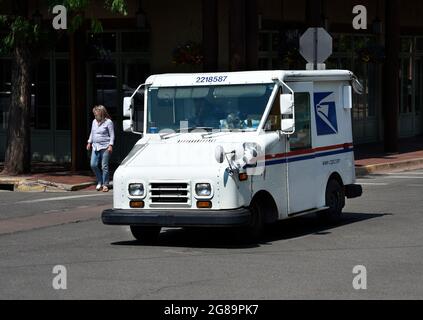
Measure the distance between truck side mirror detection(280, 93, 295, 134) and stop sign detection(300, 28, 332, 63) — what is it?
9.72 metres

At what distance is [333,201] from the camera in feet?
53.7

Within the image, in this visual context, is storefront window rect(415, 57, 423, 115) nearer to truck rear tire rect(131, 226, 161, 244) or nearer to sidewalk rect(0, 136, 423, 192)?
sidewalk rect(0, 136, 423, 192)

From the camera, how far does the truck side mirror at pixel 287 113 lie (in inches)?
566

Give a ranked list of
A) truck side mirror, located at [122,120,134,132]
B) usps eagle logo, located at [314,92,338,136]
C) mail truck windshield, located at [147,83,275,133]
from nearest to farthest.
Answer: mail truck windshield, located at [147,83,275,133], truck side mirror, located at [122,120,134,132], usps eagle logo, located at [314,92,338,136]

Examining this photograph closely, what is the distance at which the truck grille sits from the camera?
1373 centimetres

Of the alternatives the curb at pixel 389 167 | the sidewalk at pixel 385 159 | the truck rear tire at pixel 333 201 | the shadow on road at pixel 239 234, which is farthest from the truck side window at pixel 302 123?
the sidewalk at pixel 385 159

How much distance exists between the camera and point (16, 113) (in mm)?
24969

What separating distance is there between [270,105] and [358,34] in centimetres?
2062

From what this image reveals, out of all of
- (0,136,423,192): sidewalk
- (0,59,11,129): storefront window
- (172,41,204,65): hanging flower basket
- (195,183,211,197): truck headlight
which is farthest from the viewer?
(0,59,11,129): storefront window

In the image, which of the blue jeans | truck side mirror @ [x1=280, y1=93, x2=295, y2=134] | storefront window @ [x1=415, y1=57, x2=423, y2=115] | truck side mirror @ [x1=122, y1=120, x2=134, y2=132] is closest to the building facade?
the blue jeans

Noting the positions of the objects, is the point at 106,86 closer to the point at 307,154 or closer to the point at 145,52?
the point at 145,52

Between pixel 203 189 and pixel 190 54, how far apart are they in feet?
44.6

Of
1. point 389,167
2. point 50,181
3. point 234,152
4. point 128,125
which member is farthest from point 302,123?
point 389,167
